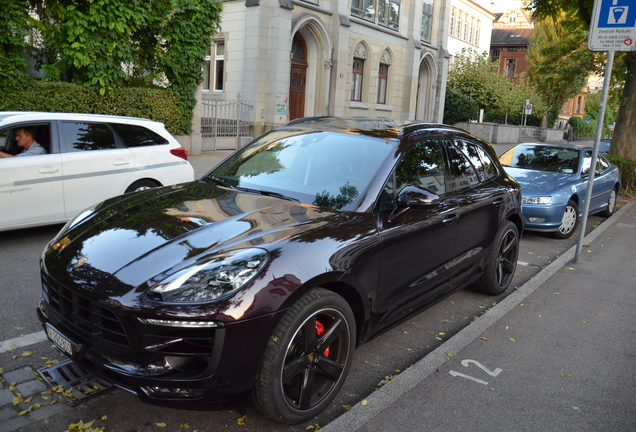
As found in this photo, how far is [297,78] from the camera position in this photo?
26156mm

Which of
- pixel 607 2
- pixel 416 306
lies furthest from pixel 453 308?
pixel 607 2

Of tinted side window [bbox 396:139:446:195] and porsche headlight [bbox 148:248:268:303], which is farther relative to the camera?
tinted side window [bbox 396:139:446:195]

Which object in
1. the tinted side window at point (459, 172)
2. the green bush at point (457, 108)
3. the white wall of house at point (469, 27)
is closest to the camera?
the tinted side window at point (459, 172)

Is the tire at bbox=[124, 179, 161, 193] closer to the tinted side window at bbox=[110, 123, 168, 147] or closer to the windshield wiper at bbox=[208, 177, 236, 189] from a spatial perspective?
the tinted side window at bbox=[110, 123, 168, 147]

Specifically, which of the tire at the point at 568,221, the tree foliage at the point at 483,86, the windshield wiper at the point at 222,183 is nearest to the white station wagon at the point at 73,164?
the windshield wiper at the point at 222,183

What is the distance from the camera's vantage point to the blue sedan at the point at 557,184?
9055mm

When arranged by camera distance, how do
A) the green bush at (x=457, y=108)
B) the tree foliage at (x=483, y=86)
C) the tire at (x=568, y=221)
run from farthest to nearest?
the tree foliage at (x=483, y=86), the green bush at (x=457, y=108), the tire at (x=568, y=221)

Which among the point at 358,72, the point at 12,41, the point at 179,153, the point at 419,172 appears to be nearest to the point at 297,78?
the point at 358,72

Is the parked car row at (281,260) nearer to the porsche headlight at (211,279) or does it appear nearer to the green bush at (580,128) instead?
the porsche headlight at (211,279)

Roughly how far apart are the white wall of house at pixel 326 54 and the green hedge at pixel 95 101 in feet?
21.1

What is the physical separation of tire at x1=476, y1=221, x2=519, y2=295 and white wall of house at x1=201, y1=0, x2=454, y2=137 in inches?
449

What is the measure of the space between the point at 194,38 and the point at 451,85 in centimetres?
3004

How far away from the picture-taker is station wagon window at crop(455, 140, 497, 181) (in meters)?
5.37

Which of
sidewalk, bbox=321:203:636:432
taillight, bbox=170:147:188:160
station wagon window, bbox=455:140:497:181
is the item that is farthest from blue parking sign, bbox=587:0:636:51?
taillight, bbox=170:147:188:160
